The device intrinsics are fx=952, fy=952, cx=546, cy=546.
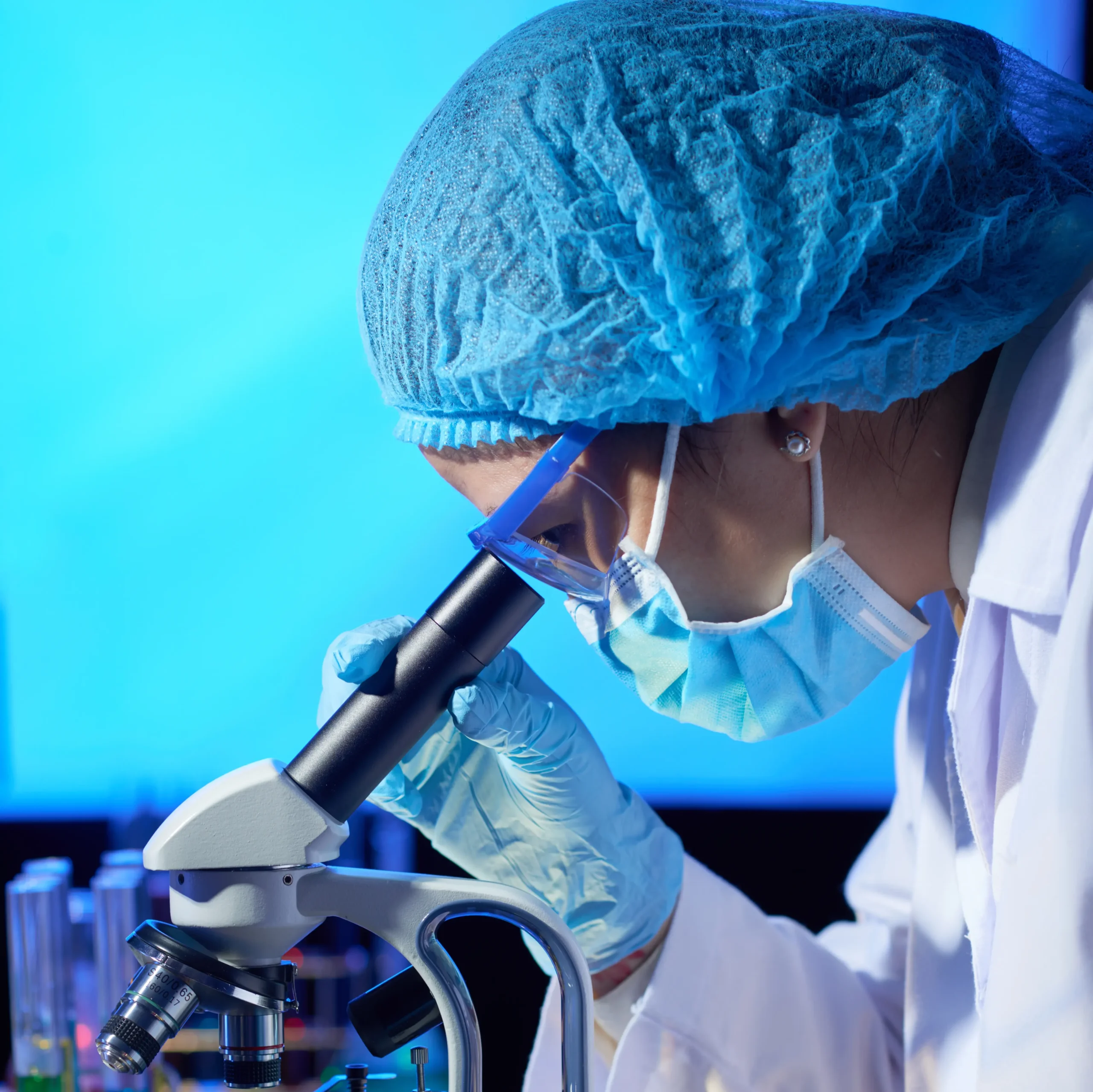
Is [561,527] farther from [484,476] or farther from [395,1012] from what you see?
[395,1012]

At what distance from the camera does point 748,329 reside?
637mm

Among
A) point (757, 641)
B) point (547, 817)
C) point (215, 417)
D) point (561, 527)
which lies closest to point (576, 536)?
point (561, 527)

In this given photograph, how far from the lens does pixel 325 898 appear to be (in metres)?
0.61

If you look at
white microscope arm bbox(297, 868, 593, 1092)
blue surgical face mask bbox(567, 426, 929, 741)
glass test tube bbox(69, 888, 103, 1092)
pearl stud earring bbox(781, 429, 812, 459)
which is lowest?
glass test tube bbox(69, 888, 103, 1092)

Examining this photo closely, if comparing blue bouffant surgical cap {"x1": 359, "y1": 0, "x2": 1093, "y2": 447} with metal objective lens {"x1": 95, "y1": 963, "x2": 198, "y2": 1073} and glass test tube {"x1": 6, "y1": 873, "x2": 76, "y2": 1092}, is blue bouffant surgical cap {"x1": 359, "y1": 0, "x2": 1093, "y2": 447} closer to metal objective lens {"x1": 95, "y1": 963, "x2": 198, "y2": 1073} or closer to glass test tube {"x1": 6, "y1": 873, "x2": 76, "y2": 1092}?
metal objective lens {"x1": 95, "y1": 963, "x2": 198, "y2": 1073}

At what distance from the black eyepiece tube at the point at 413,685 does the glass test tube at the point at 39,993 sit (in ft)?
2.65

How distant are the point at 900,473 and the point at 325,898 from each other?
0.53 m

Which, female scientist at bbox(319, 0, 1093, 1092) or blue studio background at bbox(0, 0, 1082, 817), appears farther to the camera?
blue studio background at bbox(0, 0, 1082, 817)

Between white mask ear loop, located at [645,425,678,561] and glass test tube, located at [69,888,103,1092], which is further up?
white mask ear loop, located at [645,425,678,561]

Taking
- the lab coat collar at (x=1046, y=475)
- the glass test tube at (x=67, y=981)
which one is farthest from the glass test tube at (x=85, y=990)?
the lab coat collar at (x=1046, y=475)

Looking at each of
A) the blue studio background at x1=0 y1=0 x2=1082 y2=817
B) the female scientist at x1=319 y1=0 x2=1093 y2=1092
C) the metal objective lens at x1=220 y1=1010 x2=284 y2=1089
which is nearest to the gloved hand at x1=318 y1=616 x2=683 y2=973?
the female scientist at x1=319 y1=0 x2=1093 y2=1092

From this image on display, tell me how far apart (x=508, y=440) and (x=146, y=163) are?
106cm

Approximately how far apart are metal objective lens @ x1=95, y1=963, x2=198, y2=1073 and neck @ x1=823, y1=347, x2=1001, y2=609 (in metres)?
0.56

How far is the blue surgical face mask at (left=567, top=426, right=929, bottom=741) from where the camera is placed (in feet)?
2.48
